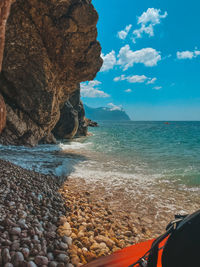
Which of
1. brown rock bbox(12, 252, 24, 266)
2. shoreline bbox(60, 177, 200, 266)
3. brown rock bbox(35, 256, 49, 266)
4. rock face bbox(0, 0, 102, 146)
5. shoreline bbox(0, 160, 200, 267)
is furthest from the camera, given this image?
rock face bbox(0, 0, 102, 146)

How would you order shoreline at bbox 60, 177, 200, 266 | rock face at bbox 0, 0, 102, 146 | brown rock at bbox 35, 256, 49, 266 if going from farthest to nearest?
rock face at bbox 0, 0, 102, 146
shoreline at bbox 60, 177, 200, 266
brown rock at bbox 35, 256, 49, 266

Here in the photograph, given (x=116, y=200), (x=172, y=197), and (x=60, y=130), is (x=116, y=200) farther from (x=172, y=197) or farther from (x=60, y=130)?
(x=60, y=130)

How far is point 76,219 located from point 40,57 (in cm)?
1402

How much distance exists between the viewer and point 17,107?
47.3 feet

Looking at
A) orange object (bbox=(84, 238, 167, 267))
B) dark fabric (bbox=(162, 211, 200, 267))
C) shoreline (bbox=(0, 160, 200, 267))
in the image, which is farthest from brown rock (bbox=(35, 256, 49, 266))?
dark fabric (bbox=(162, 211, 200, 267))

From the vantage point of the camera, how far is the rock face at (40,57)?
478 inches

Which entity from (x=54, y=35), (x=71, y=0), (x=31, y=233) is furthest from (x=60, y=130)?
(x=31, y=233)

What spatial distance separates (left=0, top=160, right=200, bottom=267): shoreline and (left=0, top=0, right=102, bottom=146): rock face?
10352mm

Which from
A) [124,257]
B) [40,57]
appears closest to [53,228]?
[124,257]

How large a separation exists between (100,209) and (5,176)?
3.35m

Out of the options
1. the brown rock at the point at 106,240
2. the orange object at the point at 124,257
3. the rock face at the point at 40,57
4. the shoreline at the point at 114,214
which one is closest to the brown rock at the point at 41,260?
the shoreline at the point at 114,214

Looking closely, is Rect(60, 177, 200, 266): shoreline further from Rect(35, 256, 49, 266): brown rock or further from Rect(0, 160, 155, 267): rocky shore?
Rect(35, 256, 49, 266): brown rock

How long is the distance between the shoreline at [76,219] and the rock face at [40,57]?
10352 millimetres

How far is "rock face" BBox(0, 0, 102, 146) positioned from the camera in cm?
1214
